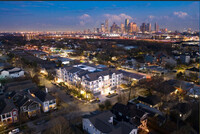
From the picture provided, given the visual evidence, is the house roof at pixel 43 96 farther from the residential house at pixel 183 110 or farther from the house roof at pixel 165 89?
the house roof at pixel 165 89

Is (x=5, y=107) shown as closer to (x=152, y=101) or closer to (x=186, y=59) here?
(x=152, y=101)

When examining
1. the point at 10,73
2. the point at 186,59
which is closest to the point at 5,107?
the point at 10,73

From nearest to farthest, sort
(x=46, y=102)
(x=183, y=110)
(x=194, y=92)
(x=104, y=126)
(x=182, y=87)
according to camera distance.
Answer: (x=104, y=126), (x=183, y=110), (x=46, y=102), (x=194, y=92), (x=182, y=87)

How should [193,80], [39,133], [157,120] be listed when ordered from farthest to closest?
[193,80], [157,120], [39,133]

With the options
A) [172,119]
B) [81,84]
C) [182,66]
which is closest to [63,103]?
[81,84]

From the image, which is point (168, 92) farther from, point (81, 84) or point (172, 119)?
point (81, 84)

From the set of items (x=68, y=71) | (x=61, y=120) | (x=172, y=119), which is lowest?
(x=172, y=119)
